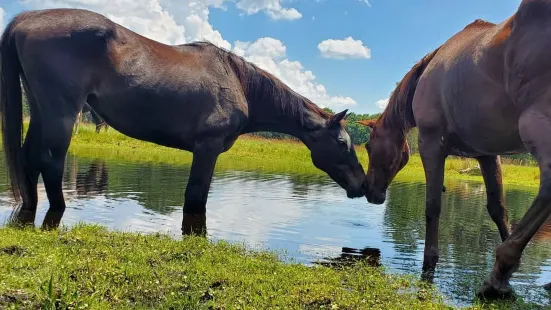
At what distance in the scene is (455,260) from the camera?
19.9 feet

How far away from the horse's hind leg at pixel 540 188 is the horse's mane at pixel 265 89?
13.9ft

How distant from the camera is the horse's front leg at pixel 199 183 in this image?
6.63 meters

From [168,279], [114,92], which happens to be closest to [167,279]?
[168,279]

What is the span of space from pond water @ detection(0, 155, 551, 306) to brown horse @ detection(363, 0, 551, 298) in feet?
2.01

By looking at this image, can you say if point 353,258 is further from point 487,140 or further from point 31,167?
point 31,167

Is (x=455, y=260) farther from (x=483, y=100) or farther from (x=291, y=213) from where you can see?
(x=291, y=213)

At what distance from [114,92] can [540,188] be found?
197 inches

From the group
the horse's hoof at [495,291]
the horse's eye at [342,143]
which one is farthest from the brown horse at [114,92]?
the horse's hoof at [495,291]

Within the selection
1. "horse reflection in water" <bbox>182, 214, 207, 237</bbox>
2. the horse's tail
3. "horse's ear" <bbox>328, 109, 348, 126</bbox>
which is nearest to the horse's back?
"horse's ear" <bbox>328, 109, 348, 126</bbox>

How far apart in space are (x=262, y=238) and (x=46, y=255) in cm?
327

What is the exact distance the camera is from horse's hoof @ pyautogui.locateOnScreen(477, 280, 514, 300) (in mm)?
→ 4055

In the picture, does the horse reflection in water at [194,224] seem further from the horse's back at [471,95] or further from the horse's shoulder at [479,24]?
the horse's shoulder at [479,24]

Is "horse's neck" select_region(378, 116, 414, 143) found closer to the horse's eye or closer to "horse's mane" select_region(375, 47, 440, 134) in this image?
"horse's mane" select_region(375, 47, 440, 134)

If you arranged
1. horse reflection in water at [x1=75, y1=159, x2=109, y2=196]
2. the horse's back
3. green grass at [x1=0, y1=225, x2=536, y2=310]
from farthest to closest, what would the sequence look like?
horse reflection in water at [x1=75, y1=159, x2=109, y2=196] < the horse's back < green grass at [x1=0, y1=225, x2=536, y2=310]
